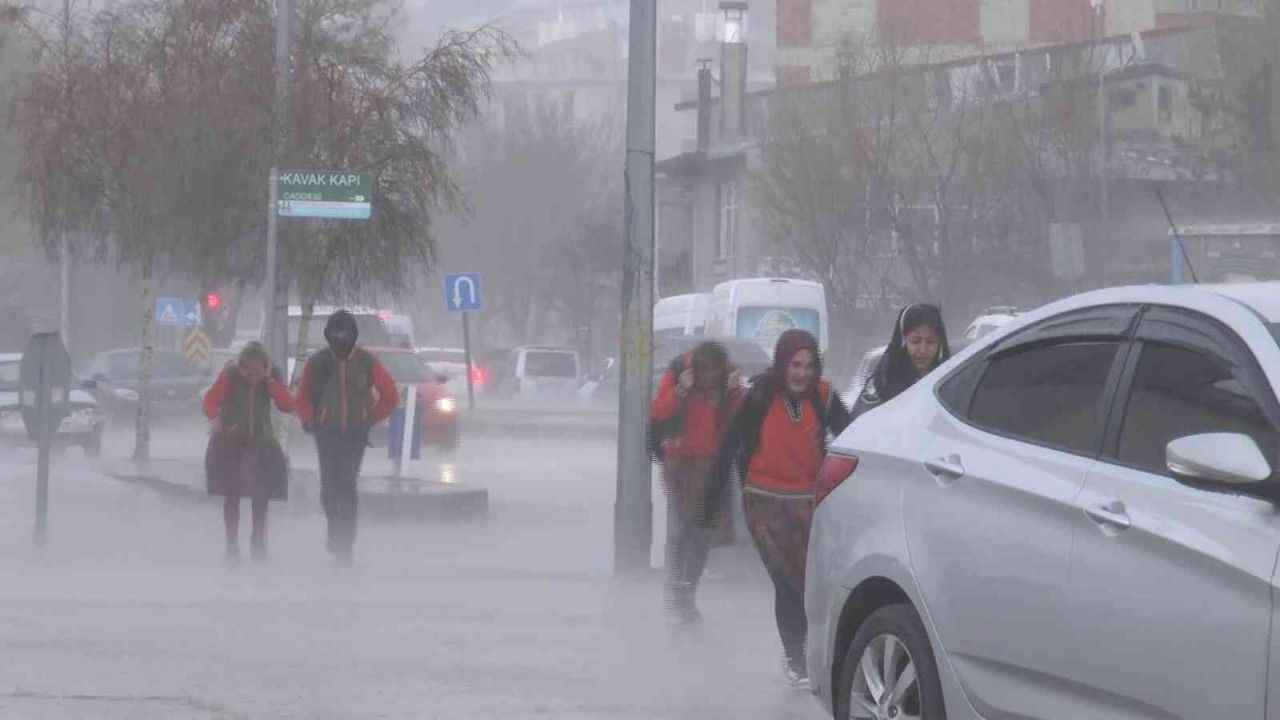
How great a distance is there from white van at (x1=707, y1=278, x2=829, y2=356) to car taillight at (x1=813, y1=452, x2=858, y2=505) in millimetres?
32521

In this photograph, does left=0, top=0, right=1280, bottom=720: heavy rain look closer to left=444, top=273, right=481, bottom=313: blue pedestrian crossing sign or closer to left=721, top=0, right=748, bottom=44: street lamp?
left=444, top=273, right=481, bottom=313: blue pedestrian crossing sign

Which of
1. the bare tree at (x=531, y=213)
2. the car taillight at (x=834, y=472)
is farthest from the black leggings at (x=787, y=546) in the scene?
the bare tree at (x=531, y=213)

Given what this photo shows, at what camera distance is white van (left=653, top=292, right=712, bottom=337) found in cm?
4472

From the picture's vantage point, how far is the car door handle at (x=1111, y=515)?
5996mm

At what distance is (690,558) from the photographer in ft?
43.1

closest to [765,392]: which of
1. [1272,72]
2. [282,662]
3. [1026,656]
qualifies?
[282,662]

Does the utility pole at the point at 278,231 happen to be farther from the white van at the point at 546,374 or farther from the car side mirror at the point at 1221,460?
the white van at the point at 546,374

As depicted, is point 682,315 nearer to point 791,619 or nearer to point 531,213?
point 791,619

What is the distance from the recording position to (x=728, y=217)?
69312 mm

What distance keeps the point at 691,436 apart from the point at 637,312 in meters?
2.64

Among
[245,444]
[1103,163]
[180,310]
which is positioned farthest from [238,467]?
[180,310]

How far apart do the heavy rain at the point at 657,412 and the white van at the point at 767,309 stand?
0.08 m

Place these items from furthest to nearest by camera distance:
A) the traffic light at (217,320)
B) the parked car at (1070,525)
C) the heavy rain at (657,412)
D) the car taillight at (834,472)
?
the traffic light at (217,320)
the car taillight at (834,472)
the heavy rain at (657,412)
the parked car at (1070,525)

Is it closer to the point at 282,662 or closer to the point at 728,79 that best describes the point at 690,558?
the point at 282,662
